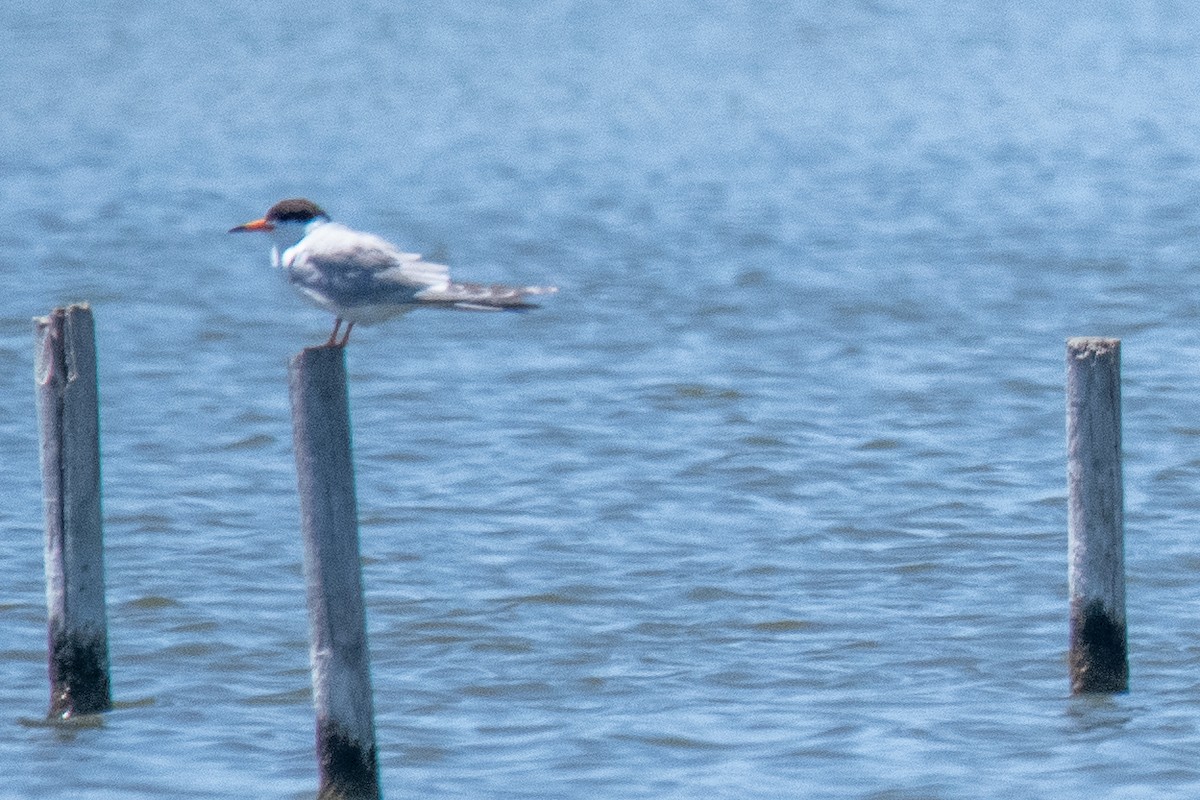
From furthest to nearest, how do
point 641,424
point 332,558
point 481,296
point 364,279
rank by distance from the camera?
point 641,424, point 364,279, point 332,558, point 481,296

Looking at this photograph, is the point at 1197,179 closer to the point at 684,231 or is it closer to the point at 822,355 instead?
the point at 684,231

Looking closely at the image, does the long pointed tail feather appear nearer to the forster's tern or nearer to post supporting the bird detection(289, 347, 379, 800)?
the forster's tern

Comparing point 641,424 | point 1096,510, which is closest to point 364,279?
point 1096,510

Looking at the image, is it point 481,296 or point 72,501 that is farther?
point 72,501

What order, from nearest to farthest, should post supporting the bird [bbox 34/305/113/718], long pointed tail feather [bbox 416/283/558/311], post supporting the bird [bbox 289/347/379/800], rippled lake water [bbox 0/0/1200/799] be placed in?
long pointed tail feather [bbox 416/283/558/311], post supporting the bird [bbox 289/347/379/800], post supporting the bird [bbox 34/305/113/718], rippled lake water [bbox 0/0/1200/799]

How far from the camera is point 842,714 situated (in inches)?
363

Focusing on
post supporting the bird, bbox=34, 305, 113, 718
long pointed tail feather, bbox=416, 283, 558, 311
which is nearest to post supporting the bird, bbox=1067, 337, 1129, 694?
long pointed tail feather, bbox=416, 283, 558, 311

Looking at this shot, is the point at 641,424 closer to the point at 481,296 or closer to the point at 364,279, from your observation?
the point at 364,279

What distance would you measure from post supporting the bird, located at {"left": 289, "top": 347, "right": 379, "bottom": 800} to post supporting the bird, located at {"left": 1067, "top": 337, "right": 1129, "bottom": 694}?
2738 mm

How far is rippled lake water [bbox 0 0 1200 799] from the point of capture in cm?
904

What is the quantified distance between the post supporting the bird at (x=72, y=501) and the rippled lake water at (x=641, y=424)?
0.33 metres

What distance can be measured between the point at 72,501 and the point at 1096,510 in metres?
3.85

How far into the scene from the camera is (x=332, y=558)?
7.34 meters

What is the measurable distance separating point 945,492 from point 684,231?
1035 centimetres
